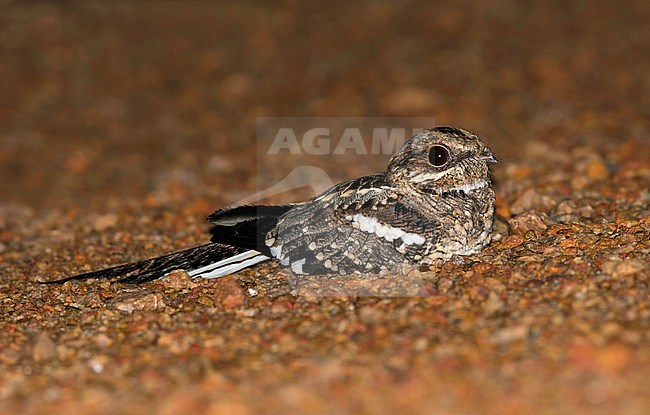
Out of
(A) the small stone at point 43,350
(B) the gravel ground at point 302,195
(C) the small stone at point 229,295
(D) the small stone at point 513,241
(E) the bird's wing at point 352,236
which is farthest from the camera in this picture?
(D) the small stone at point 513,241

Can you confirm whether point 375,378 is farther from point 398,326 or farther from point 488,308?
point 488,308

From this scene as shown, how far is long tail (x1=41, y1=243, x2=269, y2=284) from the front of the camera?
179 inches

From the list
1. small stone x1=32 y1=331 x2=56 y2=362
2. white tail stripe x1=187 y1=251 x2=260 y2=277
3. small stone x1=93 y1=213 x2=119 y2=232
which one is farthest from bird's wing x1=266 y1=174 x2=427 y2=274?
small stone x1=93 y1=213 x2=119 y2=232

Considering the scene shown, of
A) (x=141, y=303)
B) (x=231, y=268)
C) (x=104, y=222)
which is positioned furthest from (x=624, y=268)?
(x=104, y=222)

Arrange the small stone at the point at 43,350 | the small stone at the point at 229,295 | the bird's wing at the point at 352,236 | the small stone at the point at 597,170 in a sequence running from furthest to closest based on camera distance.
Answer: the small stone at the point at 597,170 < the bird's wing at the point at 352,236 < the small stone at the point at 229,295 < the small stone at the point at 43,350

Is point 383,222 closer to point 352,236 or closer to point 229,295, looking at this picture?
point 352,236

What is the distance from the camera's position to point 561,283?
3902mm

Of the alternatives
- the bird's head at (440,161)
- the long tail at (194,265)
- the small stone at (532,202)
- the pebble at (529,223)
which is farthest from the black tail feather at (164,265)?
the small stone at (532,202)

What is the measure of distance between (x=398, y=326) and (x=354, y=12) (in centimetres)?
830

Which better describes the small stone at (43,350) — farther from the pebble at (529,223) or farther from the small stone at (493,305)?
the pebble at (529,223)

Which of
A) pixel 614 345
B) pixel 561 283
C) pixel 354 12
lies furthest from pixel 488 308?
pixel 354 12

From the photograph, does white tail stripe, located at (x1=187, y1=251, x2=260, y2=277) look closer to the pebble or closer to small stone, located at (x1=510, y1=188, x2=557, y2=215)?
the pebble

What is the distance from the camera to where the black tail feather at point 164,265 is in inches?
181

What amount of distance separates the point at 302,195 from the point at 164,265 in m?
2.25
